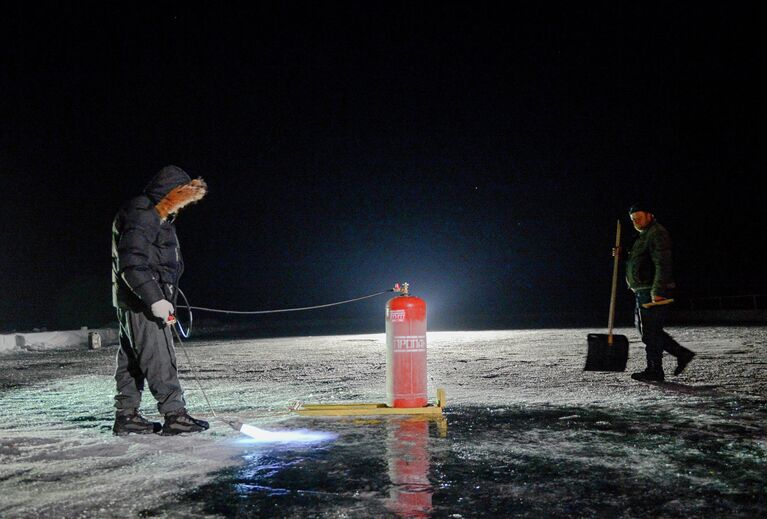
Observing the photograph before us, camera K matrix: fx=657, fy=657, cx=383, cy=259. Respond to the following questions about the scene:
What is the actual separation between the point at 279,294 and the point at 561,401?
63461mm

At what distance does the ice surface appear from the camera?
2695mm

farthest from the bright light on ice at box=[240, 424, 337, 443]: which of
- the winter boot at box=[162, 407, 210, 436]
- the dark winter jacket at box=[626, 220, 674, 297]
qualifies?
the dark winter jacket at box=[626, 220, 674, 297]

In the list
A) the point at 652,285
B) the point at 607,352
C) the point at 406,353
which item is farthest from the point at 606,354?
the point at 406,353

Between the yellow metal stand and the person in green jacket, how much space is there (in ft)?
9.10

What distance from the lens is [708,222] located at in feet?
208

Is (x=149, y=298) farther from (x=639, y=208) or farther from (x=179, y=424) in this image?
(x=639, y=208)

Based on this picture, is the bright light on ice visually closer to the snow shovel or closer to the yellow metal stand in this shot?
the yellow metal stand

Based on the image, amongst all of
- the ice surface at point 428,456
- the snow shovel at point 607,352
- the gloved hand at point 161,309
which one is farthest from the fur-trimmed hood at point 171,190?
the snow shovel at point 607,352

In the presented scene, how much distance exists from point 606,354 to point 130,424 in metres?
5.40

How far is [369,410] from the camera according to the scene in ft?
16.2

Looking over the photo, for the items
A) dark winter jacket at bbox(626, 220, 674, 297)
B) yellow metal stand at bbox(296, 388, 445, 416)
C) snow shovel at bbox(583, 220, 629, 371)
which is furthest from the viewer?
snow shovel at bbox(583, 220, 629, 371)

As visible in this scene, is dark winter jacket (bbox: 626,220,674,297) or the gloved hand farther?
dark winter jacket (bbox: 626,220,674,297)

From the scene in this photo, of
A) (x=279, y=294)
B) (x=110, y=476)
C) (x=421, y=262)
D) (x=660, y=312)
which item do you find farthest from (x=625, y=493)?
(x=421, y=262)

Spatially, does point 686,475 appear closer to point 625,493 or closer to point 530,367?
point 625,493
